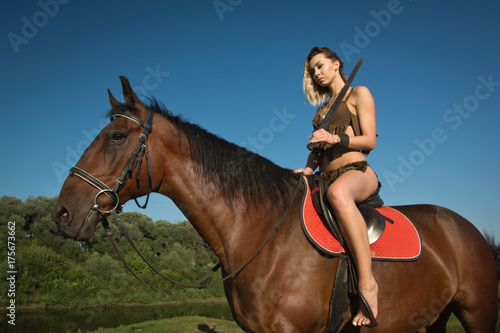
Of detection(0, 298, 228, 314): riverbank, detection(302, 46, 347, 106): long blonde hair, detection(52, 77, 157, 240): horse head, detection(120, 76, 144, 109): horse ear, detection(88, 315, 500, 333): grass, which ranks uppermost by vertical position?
detection(302, 46, 347, 106): long blonde hair

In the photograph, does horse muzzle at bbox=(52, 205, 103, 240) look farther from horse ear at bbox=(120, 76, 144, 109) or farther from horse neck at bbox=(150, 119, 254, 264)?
horse ear at bbox=(120, 76, 144, 109)

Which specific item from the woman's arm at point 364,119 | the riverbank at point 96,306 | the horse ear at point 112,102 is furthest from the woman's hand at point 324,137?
the riverbank at point 96,306

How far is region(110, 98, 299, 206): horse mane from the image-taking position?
270 cm

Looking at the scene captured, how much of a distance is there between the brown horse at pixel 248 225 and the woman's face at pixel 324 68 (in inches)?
43.1

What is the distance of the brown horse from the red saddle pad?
0.26 ft

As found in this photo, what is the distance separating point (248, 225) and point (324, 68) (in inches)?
71.8

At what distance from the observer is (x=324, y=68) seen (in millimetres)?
3213

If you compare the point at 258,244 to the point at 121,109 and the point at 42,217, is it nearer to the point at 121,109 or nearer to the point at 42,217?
the point at 121,109

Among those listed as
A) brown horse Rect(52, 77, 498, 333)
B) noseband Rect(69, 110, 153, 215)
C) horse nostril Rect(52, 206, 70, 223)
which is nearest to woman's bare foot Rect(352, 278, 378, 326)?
brown horse Rect(52, 77, 498, 333)

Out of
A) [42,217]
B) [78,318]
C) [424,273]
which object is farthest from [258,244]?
[42,217]

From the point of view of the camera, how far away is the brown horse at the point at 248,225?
92.0 inches

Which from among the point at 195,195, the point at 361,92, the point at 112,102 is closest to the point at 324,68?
the point at 361,92

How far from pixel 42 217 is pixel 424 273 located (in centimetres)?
3970

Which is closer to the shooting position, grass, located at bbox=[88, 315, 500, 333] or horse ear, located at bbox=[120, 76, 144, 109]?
horse ear, located at bbox=[120, 76, 144, 109]
